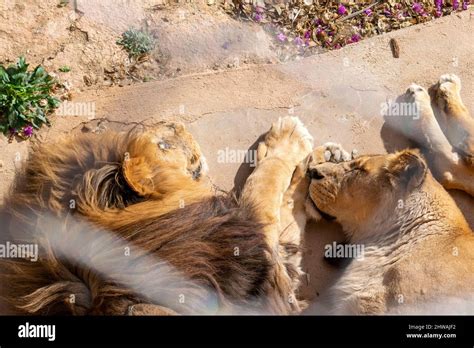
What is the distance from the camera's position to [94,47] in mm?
6172

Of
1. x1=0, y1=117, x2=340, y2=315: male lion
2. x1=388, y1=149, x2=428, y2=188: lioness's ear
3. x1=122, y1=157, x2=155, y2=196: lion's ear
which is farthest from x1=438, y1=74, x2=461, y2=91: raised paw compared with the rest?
x1=122, y1=157, x2=155, y2=196: lion's ear

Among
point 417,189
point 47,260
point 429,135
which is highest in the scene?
point 429,135

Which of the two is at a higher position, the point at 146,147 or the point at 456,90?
the point at 456,90

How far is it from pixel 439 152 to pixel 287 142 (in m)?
1.19

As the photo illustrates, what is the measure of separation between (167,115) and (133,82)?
426 millimetres

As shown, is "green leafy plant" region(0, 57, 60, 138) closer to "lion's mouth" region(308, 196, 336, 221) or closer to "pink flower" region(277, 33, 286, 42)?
"pink flower" region(277, 33, 286, 42)

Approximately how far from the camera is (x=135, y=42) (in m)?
6.20

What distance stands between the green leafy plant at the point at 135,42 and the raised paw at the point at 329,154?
1.68 meters

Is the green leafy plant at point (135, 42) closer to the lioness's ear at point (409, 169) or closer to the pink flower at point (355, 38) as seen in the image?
the pink flower at point (355, 38)

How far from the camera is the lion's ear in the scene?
457 centimetres

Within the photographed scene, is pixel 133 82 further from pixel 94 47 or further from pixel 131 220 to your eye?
pixel 131 220
